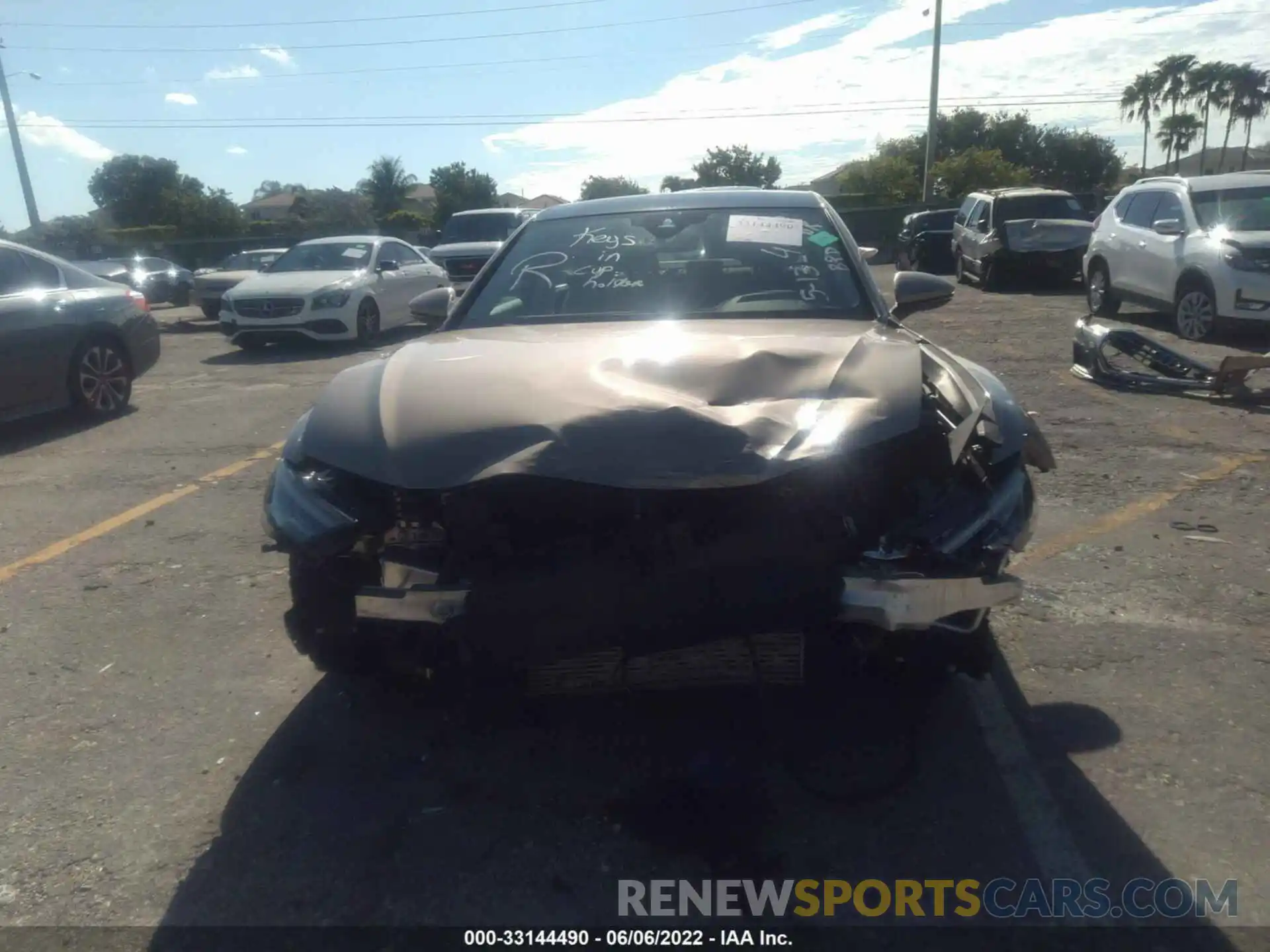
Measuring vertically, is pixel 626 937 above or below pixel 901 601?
below

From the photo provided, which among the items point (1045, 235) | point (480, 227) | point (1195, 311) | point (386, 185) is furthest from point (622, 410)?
point (386, 185)

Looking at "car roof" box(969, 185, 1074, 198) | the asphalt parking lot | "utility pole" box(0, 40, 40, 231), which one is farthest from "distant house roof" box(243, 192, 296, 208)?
the asphalt parking lot

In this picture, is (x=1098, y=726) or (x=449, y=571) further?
(x=1098, y=726)

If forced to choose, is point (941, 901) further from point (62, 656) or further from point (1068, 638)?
point (62, 656)

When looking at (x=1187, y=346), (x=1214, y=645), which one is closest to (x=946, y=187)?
(x=1187, y=346)

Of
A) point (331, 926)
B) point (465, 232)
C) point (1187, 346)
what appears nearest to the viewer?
point (331, 926)

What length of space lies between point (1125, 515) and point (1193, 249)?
22.4 ft

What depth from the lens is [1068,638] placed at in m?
3.95

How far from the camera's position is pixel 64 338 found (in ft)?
26.5

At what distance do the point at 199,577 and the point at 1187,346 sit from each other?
978 cm

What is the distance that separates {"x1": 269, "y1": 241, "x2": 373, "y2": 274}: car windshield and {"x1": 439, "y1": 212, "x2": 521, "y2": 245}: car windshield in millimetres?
5780

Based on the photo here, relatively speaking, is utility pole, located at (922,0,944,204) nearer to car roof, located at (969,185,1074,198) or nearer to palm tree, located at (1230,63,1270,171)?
car roof, located at (969,185,1074,198)

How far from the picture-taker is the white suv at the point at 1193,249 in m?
10.1

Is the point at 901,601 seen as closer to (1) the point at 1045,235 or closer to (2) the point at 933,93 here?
(1) the point at 1045,235
